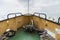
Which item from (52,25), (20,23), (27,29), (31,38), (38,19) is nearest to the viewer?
(52,25)

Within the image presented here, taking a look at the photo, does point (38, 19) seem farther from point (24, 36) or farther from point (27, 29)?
point (24, 36)

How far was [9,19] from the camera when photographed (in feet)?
15.7

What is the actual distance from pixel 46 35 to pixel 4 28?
1.47 m

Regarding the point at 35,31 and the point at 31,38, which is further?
the point at 35,31

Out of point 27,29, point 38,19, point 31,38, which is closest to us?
point 31,38

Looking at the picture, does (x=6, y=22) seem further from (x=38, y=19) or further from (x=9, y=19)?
(x=38, y=19)

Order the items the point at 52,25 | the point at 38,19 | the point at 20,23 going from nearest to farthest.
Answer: the point at 52,25 < the point at 38,19 < the point at 20,23

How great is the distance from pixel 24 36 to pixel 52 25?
106 cm

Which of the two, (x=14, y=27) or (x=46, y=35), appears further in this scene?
(x=14, y=27)

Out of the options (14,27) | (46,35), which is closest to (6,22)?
(14,27)

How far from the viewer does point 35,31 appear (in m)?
4.83

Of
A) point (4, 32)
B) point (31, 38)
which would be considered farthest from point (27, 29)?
point (4, 32)

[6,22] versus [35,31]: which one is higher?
[6,22]

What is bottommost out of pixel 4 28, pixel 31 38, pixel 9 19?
pixel 31 38
